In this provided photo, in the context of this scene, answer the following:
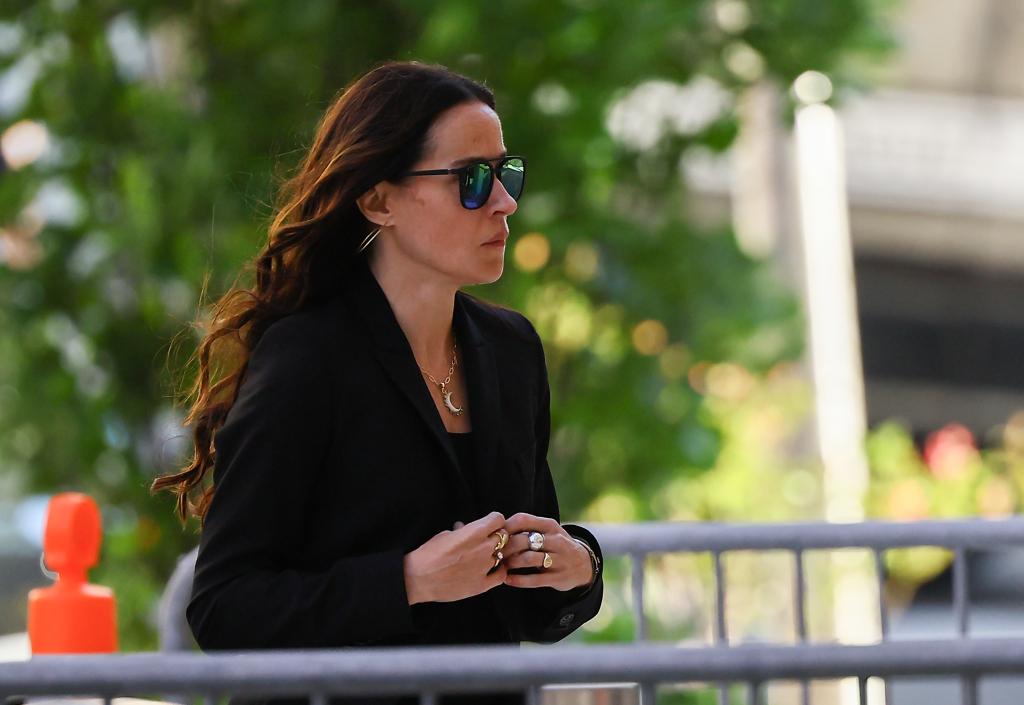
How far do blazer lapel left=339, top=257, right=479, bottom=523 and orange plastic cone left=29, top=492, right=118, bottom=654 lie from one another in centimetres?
Result: 70

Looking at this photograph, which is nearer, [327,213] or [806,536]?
[327,213]

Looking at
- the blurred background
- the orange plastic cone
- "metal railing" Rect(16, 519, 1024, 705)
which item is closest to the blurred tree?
the blurred background

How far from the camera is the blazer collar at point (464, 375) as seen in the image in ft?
5.51

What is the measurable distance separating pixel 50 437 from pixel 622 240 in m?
1.36

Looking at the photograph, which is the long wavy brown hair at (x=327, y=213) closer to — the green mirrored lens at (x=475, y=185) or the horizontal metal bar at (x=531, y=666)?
the green mirrored lens at (x=475, y=185)

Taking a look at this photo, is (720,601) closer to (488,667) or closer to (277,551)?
(277,551)

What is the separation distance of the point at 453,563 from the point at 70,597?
32.3 inches

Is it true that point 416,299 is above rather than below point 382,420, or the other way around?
above

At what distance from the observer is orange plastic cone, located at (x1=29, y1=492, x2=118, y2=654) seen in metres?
2.11

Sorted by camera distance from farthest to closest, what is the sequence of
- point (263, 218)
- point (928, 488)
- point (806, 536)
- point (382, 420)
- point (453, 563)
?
point (928, 488) → point (263, 218) → point (806, 536) → point (382, 420) → point (453, 563)

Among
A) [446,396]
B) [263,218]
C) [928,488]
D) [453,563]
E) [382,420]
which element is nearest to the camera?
[453,563]

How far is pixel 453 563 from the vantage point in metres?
1.54

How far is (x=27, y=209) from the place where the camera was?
11.0ft

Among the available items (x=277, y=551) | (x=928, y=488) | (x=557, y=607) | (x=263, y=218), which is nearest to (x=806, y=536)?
(x=557, y=607)
